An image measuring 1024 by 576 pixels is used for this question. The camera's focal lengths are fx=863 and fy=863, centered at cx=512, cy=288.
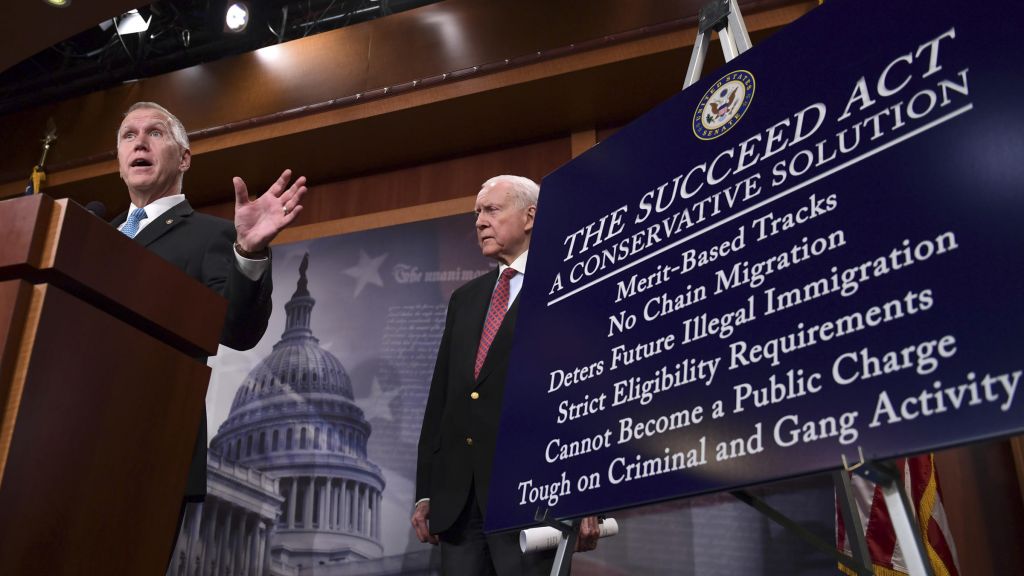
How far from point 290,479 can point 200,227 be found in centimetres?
167

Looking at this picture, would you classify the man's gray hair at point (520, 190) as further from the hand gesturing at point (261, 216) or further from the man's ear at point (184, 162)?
the hand gesturing at point (261, 216)

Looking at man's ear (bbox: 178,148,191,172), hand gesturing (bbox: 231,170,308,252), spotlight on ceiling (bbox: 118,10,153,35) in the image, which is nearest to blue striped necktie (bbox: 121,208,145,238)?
man's ear (bbox: 178,148,191,172)

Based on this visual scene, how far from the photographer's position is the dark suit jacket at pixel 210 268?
65.6 inches

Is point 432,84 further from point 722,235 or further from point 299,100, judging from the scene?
point 722,235

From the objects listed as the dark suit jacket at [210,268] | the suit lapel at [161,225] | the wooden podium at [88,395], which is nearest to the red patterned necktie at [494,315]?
the dark suit jacket at [210,268]

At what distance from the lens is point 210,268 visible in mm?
1863

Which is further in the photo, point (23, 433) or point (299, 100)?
point (299, 100)

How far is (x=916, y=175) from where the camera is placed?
1.01 meters

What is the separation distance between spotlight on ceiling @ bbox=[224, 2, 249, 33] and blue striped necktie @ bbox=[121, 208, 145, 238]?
2.35 meters

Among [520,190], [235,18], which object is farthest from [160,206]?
[235,18]

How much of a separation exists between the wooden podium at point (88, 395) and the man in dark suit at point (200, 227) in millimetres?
325

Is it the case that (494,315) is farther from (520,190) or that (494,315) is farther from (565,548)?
(565,548)

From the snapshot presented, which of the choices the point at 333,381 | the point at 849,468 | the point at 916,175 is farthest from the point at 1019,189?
the point at 333,381

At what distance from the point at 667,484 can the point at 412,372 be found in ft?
7.86
